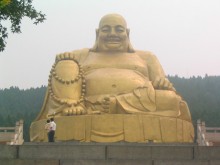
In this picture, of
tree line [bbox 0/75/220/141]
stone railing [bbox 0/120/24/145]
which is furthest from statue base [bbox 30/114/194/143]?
tree line [bbox 0/75/220/141]

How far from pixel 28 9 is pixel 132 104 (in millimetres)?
4440

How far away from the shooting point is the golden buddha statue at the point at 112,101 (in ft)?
37.9

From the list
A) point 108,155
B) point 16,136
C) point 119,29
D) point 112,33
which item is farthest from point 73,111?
point 16,136

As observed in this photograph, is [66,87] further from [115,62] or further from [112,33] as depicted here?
[112,33]

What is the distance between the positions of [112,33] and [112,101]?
2335 millimetres

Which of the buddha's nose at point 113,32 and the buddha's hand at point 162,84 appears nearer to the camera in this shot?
the buddha's hand at point 162,84

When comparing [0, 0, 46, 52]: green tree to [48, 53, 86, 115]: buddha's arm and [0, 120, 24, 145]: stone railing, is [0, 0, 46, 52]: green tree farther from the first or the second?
[0, 120, 24, 145]: stone railing

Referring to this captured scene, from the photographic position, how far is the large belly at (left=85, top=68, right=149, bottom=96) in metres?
12.3

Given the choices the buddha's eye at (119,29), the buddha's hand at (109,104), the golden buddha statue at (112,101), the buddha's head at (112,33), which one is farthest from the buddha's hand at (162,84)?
the buddha's eye at (119,29)

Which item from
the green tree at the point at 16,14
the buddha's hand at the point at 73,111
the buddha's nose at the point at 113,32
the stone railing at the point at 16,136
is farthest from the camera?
the stone railing at the point at 16,136

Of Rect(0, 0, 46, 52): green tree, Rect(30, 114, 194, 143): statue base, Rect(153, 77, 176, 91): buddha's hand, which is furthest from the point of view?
Rect(153, 77, 176, 91): buddha's hand

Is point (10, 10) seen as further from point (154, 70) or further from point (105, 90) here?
point (154, 70)

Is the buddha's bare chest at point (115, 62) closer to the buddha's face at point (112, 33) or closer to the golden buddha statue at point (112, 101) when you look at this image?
the golden buddha statue at point (112, 101)

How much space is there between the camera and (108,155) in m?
8.11
